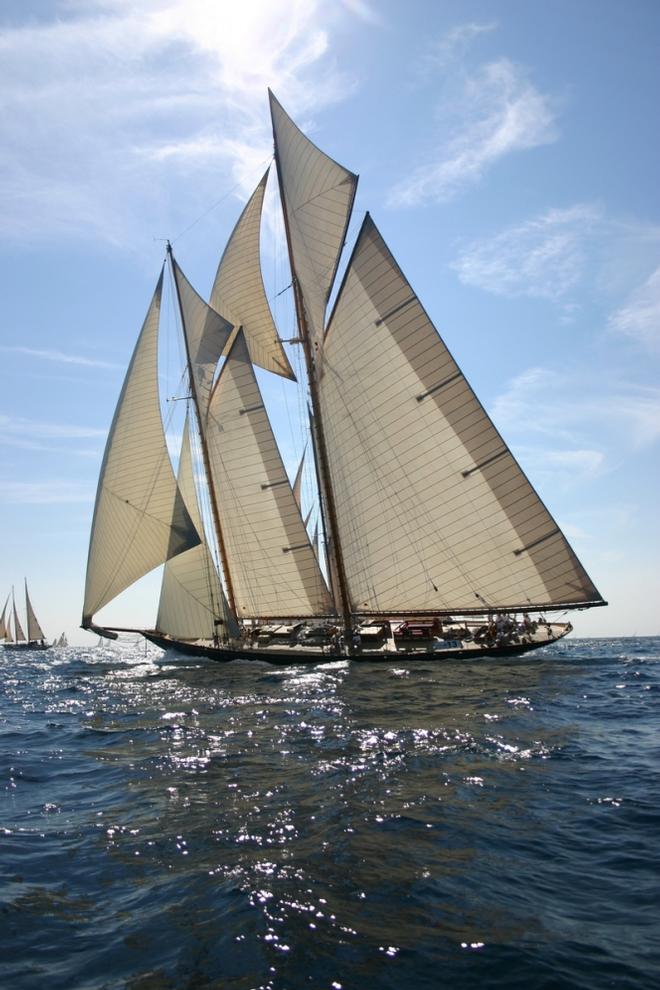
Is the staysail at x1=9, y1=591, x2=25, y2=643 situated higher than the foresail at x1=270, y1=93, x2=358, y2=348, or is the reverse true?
the foresail at x1=270, y1=93, x2=358, y2=348

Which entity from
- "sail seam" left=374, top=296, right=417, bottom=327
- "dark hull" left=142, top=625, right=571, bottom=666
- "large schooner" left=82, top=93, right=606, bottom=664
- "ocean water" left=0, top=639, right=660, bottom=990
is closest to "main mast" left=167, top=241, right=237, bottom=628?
"large schooner" left=82, top=93, right=606, bottom=664

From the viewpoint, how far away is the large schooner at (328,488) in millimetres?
30328

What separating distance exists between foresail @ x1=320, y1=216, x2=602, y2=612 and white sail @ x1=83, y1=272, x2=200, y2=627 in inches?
353

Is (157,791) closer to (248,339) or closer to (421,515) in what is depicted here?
(421,515)

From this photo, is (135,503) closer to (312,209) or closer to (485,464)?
(312,209)

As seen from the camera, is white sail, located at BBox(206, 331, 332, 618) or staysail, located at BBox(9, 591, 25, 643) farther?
staysail, located at BBox(9, 591, 25, 643)

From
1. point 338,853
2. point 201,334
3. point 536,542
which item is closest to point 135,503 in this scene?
point 201,334

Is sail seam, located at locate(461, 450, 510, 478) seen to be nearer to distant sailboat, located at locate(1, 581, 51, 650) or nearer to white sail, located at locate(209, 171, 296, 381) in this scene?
white sail, located at locate(209, 171, 296, 381)

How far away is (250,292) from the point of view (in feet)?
132

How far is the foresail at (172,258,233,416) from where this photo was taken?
40.5 meters

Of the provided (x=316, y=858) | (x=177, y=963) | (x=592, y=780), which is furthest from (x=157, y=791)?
(x=592, y=780)

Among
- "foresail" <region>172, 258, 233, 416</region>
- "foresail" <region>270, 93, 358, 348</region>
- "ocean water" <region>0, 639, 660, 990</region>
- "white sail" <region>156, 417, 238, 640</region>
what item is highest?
"foresail" <region>270, 93, 358, 348</region>

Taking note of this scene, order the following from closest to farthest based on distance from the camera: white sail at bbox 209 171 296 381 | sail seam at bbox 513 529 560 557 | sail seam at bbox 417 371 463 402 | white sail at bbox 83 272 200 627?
sail seam at bbox 513 529 560 557, sail seam at bbox 417 371 463 402, white sail at bbox 83 272 200 627, white sail at bbox 209 171 296 381

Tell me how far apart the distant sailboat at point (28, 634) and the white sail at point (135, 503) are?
296ft
